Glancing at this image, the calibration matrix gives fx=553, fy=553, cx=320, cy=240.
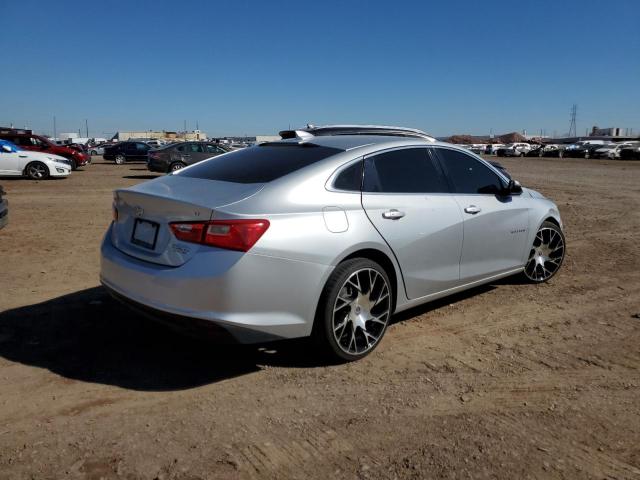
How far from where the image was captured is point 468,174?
5.06 meters

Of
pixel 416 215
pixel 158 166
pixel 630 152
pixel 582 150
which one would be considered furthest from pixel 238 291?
pixel 582 150

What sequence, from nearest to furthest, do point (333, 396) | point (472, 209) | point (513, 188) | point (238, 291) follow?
1. point (238, 291)
2. point (333, 396)
3. point (472, 209)
4. point (513, 188)

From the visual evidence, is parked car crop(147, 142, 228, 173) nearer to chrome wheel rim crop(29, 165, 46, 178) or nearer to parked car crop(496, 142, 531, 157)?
chrome wheel rim crop(29, 165, 46, 178)

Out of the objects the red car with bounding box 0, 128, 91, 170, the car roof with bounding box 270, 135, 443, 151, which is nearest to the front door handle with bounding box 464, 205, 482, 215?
the car roof with bounding box 270, 135, 443, 151

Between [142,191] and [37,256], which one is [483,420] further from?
[37,256]

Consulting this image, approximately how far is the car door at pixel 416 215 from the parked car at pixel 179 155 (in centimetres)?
1835

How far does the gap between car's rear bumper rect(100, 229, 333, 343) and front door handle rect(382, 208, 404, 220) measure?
0.72 m

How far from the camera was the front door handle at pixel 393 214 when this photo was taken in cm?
407

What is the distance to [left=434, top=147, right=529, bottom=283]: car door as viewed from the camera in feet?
15.9

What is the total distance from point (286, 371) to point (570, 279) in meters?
3.98

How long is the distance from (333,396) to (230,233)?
3.91 ft

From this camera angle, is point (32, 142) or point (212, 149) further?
point (32, 142)

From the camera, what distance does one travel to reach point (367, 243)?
12.7ft

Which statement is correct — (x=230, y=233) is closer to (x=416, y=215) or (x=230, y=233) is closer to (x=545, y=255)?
(x=416, y=215)
